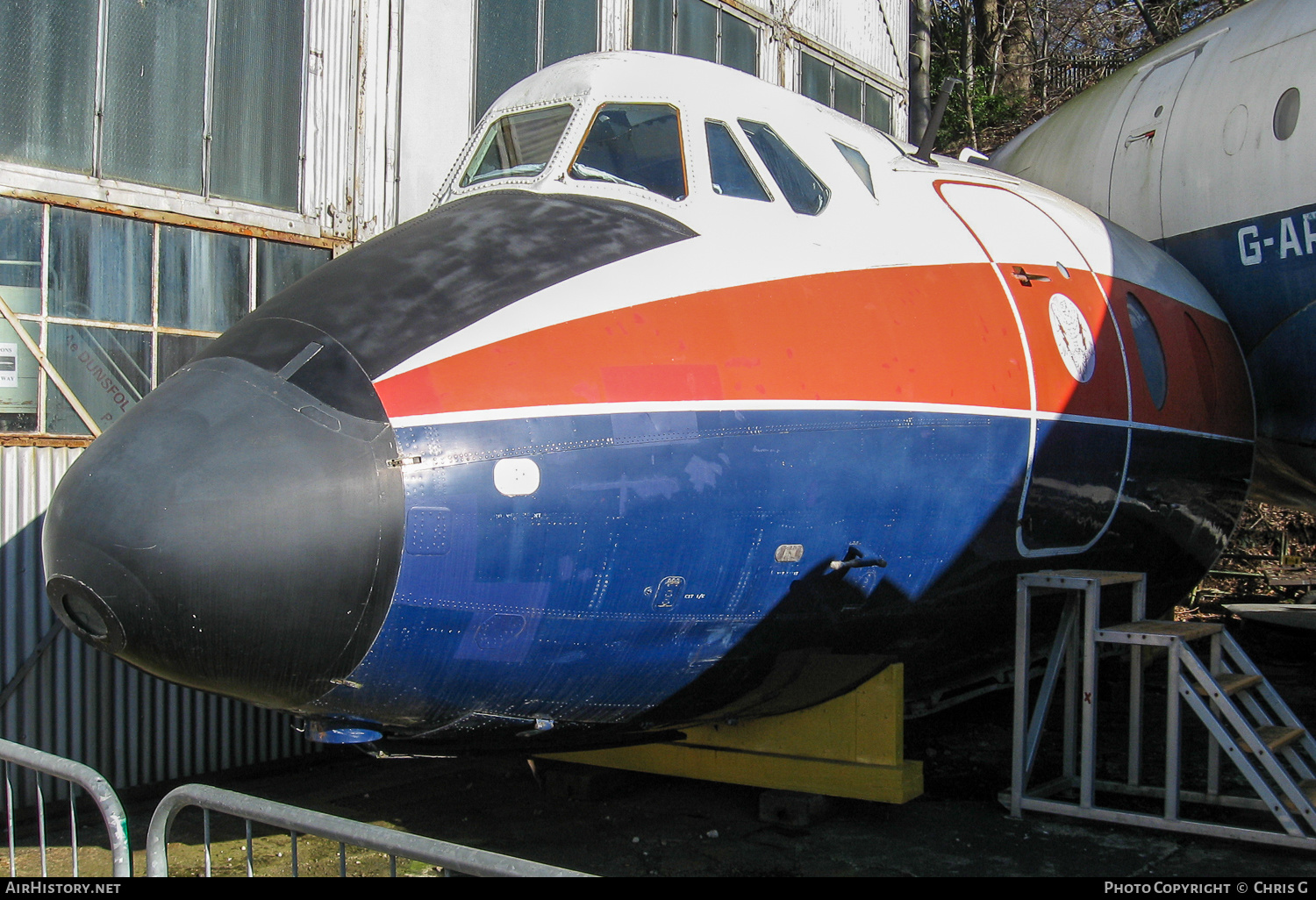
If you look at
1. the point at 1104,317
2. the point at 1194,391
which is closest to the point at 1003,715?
the point at 1194,391

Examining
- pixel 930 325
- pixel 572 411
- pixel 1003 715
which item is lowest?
pixel 1003 715

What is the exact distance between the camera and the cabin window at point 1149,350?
7098mm

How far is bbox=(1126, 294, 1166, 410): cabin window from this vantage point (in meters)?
7.10

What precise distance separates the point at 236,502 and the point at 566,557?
117 cm

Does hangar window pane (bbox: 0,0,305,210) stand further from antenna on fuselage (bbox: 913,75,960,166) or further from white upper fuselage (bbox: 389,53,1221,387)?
antenna on fuselage (bbox: 913,75,960,166)

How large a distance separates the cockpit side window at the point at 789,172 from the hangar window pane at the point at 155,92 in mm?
4422

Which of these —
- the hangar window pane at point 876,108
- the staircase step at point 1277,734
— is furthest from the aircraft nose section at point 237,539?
the hangar window pane at point 876,108

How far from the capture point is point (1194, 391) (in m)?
7.50

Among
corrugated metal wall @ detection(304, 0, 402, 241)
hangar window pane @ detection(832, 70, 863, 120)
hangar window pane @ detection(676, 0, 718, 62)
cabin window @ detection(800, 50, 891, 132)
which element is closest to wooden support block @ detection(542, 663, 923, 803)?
corrugated metal wall @ detection(304, 0, 402, 241)

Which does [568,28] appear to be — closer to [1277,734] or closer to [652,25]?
[652,25]

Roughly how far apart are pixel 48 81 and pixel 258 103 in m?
1.53

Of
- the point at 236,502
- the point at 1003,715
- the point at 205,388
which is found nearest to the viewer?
the point at 236,502

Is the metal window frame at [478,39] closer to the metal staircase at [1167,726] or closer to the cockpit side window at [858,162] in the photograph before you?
the cockpit side window at [858,162]

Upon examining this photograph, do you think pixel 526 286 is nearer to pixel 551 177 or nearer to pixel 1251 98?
pixel 551 177
